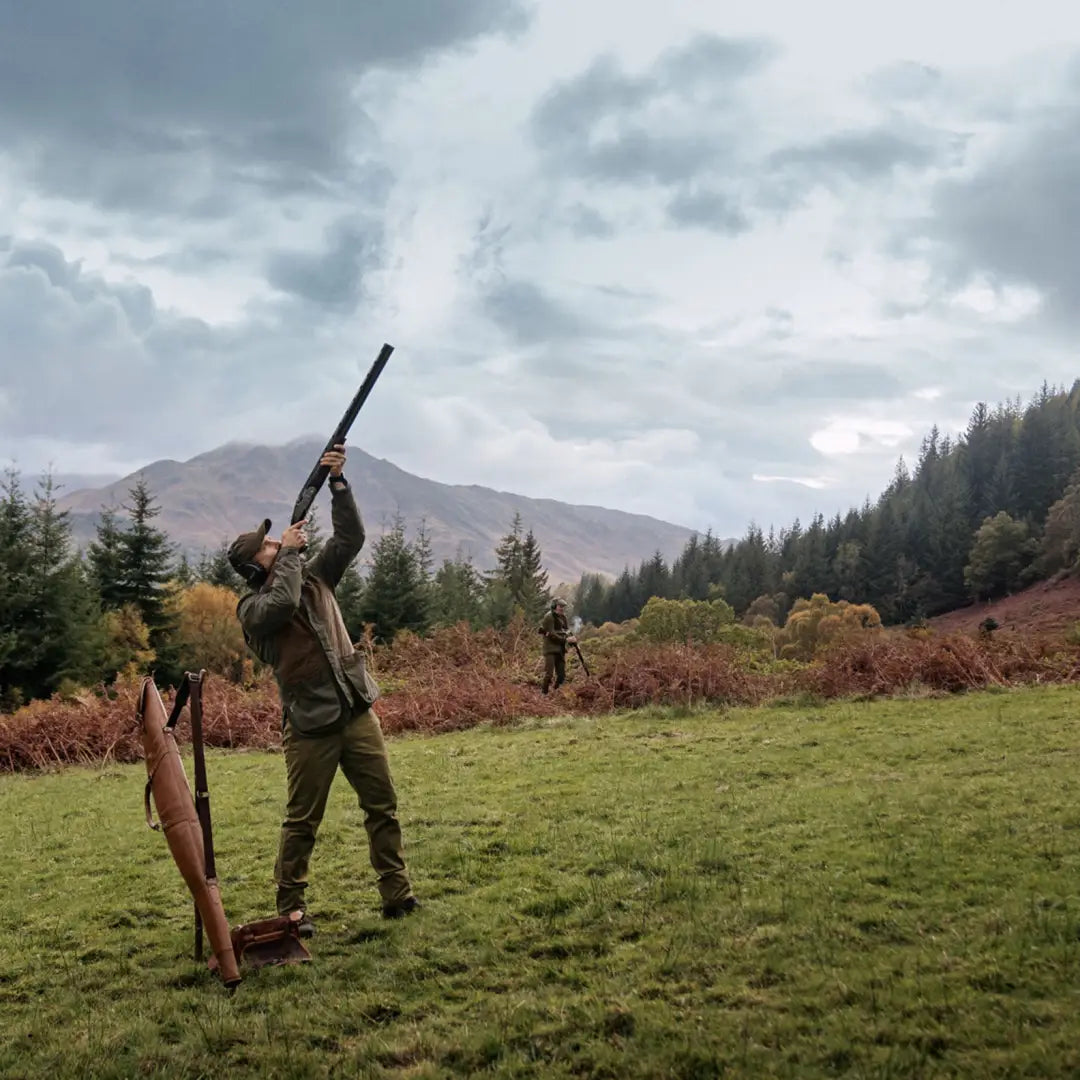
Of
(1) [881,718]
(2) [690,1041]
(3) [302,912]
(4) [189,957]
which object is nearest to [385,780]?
(3) [302,912]

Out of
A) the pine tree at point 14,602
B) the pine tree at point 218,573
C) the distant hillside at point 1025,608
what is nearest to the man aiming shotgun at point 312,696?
the pine tree at point 14,602


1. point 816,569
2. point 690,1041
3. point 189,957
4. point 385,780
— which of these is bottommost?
point 189,957

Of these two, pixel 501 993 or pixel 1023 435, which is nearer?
pixel 501 993

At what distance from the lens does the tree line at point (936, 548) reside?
7356 cm

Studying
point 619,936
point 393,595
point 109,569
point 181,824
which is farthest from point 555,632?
point 109,569

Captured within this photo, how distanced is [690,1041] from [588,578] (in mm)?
165016

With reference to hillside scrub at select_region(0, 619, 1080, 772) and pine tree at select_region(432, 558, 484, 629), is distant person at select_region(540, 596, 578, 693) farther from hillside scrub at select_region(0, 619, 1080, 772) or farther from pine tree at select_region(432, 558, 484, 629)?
pine tree at select_region(432, 558, 484, 629)

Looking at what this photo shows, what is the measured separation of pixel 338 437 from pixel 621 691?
13.5 m

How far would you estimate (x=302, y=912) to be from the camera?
19.7 feet

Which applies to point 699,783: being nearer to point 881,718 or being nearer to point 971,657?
point 881,718

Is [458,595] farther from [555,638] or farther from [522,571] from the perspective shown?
[555,638]

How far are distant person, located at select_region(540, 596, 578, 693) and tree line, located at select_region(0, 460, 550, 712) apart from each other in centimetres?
1086

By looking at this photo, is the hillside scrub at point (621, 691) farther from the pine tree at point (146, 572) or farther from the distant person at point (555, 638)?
the pine tree at point (146, 572)

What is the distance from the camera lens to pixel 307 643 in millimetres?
6289
